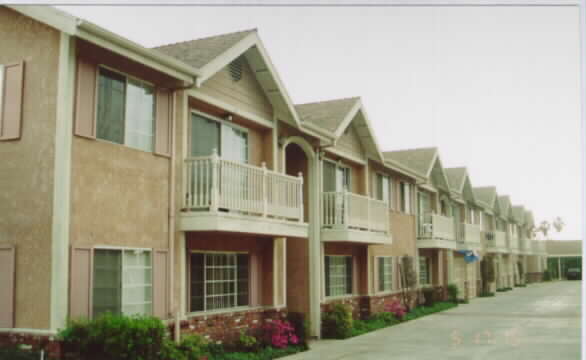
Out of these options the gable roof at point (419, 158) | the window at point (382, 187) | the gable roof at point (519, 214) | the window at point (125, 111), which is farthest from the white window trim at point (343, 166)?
the gable roof at point (519, 214)

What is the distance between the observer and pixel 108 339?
30.0 ft

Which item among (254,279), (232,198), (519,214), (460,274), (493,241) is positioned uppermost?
(519,214)

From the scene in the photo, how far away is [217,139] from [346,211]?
5.20 m

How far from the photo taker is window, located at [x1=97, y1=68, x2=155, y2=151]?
10609 mm

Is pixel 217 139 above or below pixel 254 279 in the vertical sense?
above

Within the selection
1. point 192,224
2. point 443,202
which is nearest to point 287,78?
point 192,224

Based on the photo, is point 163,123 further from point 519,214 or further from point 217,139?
point 519,214

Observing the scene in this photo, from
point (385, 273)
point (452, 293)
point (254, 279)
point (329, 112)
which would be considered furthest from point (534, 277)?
point (254, 279)

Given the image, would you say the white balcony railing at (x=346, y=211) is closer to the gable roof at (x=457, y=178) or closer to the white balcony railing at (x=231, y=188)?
the white balcony railing at (x=231, y=188)

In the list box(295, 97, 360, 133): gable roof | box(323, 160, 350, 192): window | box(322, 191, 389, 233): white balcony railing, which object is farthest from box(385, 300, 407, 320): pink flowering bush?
box(295, 97, 360, 133): gable roof

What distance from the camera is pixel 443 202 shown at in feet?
105

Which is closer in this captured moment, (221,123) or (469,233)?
(221,123)

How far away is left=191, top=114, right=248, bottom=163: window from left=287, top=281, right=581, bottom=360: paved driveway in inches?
178

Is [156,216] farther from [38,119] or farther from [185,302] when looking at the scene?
[38,119]
